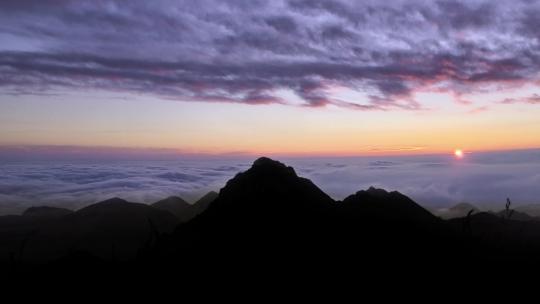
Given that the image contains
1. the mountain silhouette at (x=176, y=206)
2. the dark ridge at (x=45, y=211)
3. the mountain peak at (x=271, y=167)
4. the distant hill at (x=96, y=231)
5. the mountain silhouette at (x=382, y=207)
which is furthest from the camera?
the dark ridge at (x=45, y=211)

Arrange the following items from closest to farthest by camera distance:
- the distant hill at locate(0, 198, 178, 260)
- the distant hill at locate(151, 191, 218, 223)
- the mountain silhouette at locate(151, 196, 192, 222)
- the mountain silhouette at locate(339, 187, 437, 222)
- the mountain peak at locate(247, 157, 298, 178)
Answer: the mountain silhouette at locate(339, 187, 437, 222)
the mountain peak at locate(247, 157, 298, 178)
the distant hill at locate(0, 198, 178, 260)
the distant hill at locate(151, 191, 218, 223)
the mountain silhouette at locate(151, 196, 192, 222)

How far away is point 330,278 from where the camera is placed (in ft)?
188

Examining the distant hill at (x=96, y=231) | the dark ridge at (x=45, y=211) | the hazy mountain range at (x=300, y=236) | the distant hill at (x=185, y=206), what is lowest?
the dark ridge at (x=45, y=211)

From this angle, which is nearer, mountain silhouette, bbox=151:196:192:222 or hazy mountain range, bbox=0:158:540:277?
hazy mountain range, bbox=0:158:540:277

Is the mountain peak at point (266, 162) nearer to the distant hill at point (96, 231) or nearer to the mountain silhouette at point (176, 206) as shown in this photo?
the distant hill at point (96, 231)

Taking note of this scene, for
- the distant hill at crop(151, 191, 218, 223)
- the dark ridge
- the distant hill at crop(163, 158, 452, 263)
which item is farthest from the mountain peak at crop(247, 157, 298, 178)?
the dark ridge

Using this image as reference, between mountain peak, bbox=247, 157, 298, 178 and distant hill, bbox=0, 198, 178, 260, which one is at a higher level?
mountain peak, bbox=247, 157, 298, 178

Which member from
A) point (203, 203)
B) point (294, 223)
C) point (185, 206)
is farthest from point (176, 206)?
point (294, 223)

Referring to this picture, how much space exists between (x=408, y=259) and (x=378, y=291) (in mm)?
8993

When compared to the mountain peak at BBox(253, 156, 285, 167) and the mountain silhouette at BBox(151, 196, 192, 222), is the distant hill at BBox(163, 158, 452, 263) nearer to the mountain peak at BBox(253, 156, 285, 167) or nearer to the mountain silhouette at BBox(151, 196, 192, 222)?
the mountain peak at BBox(253, 156, 285, 167)

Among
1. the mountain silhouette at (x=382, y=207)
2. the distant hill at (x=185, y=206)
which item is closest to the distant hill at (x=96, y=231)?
the distant hill at (x=185, y=206)

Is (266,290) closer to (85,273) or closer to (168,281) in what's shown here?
(168,281)

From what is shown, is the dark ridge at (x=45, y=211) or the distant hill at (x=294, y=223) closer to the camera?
the distant hill at (x=294, y=223)

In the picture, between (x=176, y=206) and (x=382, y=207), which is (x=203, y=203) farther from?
(x=382, y=207)
